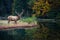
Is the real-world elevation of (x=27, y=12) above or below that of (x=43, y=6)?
below

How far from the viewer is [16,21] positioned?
3266 cm

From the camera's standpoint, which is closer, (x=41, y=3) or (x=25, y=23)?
(x=25, y=23)

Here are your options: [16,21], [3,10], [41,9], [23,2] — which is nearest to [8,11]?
[3,10]

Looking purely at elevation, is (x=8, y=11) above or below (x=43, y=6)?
below

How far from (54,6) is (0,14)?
22.1 m

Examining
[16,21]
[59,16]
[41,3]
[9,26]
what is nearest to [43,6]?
[41,3]

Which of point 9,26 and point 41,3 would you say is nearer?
point 9,26

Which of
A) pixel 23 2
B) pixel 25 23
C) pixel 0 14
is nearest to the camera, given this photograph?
pixel 25 23

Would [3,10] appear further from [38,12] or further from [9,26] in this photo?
[9,26]

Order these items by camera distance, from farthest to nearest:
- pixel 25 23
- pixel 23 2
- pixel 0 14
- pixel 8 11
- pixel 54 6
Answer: pixel 8 11 < pixel 0 14 < pixel 23 2 < pixel 54 6 < pixel 25 23

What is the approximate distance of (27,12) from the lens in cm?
5556

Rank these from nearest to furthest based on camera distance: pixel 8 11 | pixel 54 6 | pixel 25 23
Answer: pixel 25 23 < pixel 54 6 < pixel 8 11

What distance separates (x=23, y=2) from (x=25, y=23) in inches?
934

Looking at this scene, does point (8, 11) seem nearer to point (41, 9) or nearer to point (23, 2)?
point (23, 2)
